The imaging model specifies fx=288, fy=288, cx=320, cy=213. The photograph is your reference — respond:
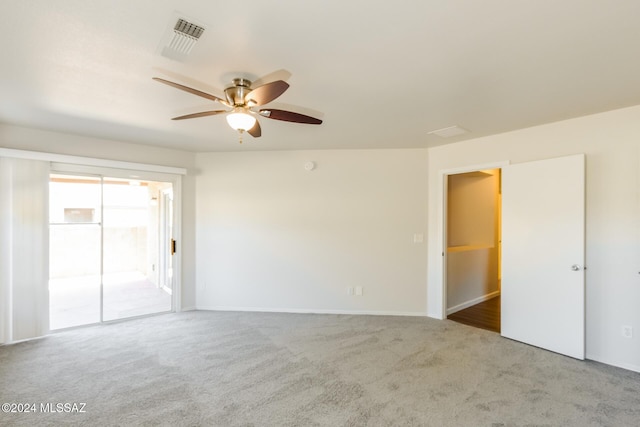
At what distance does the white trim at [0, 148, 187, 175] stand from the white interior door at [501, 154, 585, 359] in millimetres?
A: 4571

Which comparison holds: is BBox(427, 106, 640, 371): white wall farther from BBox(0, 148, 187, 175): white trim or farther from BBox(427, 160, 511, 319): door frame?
BBox(0, 148, 187, 175): white trim

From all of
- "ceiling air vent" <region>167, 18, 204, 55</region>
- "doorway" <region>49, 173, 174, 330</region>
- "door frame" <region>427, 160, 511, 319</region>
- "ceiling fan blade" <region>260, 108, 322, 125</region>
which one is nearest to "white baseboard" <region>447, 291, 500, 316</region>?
"door frame" <region>427, 160, 511, 319</region>

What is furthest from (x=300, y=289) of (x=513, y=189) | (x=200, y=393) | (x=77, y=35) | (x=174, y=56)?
(x=77, y=35)

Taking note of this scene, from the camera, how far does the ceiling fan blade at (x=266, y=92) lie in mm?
1778

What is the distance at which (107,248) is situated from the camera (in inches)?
176

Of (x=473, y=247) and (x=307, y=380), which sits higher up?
(x=473, y=247)

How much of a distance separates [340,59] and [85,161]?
11.8 feet

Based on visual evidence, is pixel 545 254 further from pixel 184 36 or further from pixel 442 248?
pixel 184 36

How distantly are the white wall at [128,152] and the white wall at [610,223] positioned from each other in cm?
489

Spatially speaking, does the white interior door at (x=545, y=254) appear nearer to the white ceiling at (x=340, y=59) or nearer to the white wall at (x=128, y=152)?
the white ceiling at (x=340, y=59)

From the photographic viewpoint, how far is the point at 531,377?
258 cm

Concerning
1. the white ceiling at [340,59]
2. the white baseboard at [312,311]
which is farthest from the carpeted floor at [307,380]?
the white ceiling at [340,59]

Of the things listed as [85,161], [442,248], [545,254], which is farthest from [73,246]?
[545,254]

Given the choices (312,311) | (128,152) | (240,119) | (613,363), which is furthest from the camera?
(312,311)
